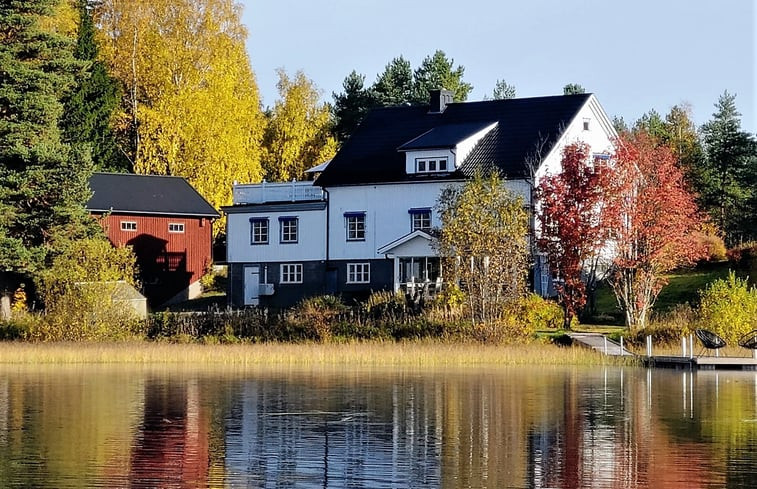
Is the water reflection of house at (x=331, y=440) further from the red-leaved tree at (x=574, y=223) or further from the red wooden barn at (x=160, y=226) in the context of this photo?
the red wooden barn at (x=160, y=226)

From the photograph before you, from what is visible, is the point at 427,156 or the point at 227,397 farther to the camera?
the point at 427,156

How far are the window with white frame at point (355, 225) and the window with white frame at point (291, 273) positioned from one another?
113 inches

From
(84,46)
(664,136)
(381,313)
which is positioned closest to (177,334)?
(381,313)

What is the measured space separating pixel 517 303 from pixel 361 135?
18419 millimetres

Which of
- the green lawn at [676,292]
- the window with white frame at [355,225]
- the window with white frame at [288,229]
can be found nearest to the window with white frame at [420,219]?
the window with white frame at [355,225]

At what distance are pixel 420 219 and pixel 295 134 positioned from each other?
72.6 feet

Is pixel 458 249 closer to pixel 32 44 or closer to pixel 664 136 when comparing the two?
pixel 32 44

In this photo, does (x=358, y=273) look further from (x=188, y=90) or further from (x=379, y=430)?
(x=379, y=430)

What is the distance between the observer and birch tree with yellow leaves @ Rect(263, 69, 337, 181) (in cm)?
7775

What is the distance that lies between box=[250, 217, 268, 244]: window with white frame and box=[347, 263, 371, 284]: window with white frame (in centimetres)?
444

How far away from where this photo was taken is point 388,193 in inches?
2285

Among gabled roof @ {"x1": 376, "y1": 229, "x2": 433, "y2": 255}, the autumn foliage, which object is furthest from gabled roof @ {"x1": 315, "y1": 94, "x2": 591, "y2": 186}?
the autumn foliage

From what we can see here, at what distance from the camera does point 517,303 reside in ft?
150

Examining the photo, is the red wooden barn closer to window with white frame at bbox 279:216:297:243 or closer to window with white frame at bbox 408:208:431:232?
window with white frame at bbox 279:216:297:243
